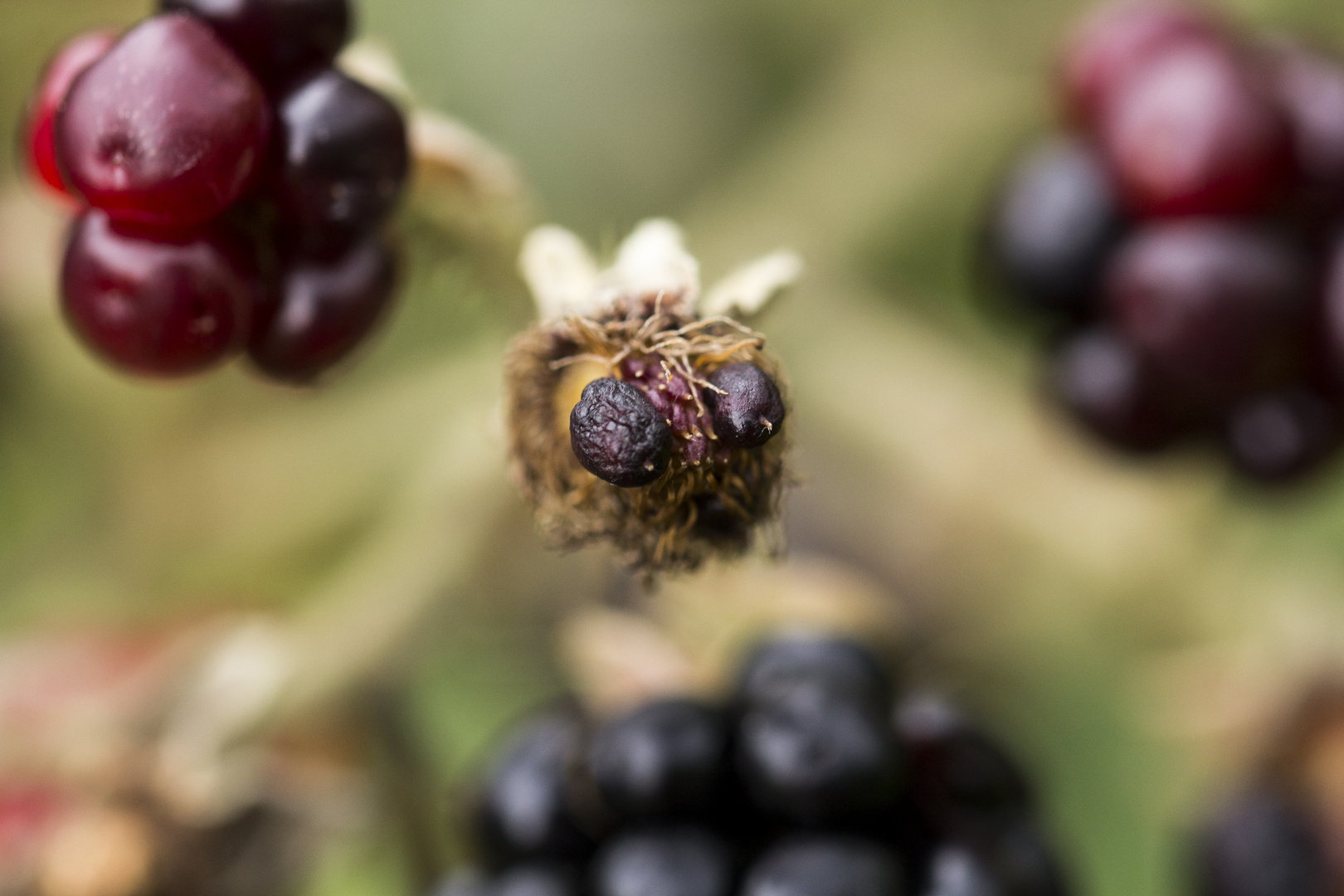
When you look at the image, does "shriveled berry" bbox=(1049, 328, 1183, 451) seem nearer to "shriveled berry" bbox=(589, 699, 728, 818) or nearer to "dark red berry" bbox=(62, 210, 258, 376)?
"shriveled berry" bbox=(589, 699, 728, 818)

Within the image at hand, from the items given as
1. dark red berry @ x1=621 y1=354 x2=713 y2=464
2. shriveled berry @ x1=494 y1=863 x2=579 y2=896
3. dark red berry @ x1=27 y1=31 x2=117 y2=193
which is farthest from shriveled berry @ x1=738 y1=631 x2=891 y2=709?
dark red berry @ x1=27 y1=31 x2=117 y2=193

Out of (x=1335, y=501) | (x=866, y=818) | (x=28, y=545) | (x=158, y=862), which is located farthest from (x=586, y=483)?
(x=1335, y=501)

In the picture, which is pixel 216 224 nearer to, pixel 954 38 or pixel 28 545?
pixel 28 545

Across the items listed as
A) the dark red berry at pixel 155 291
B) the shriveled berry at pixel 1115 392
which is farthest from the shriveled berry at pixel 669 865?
the shriveled berry at pixel 1115 392

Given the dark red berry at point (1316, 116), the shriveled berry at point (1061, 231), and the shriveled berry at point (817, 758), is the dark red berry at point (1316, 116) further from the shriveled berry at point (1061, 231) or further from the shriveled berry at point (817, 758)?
the shriveled berry at point (817, 758)

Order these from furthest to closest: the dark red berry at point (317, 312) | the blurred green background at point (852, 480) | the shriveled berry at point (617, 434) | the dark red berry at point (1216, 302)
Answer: the blurred green background at point (852, 480) < the dark red berry at point (1216, 302) < the dark red berry at point (317, 312) < the shriveled berry at point (617, 434)

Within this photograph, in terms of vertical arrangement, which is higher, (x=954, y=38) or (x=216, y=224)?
(x=954, y=38)

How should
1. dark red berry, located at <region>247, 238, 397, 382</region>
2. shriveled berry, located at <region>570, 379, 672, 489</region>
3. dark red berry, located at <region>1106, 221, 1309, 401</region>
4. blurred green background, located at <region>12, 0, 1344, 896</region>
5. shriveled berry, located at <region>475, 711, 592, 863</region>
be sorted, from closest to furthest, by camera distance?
shriveled berry, located at <region>570, 379, 672, 489</region> < dark red berry, located at <region>247, 238, 397, 382</region> < shriveled berry, located at <region>475, 711, 592, 863</region> < dark red berry, located at <region>1106, 221, 1309, 401</region> < blurred green background, located at <region>12, 0, 1344, 896</region>
